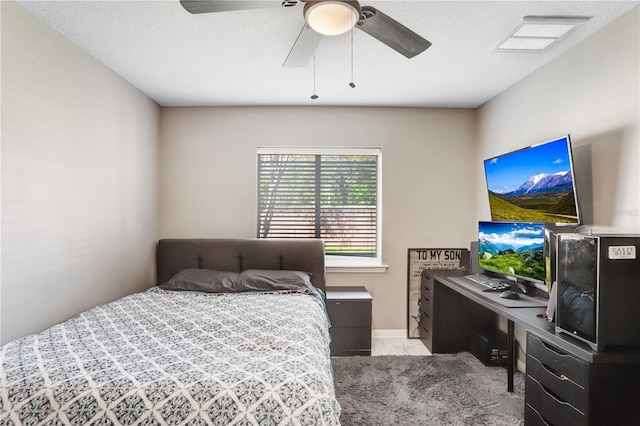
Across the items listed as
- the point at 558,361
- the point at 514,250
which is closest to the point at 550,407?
the point at 558,361

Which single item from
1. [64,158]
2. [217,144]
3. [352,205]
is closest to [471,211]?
[352,205]

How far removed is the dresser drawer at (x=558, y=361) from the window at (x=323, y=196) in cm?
207

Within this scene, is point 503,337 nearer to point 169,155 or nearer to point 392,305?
point 392,305

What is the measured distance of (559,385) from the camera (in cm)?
181

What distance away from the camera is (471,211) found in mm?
3902

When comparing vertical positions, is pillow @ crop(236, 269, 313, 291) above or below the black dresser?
above

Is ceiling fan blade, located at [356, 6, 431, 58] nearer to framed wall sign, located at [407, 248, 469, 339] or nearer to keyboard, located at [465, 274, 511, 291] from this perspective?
keyboard, located at [465, 274, 511, 291]

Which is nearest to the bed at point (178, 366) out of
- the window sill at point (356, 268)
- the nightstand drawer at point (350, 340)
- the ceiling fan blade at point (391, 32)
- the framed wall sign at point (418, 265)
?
the nightstand drawer at point (350, 340)

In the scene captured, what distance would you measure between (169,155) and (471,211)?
3.27 m

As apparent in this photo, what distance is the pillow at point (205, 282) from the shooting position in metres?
3.11

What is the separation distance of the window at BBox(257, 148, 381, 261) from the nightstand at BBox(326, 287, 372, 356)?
28.8 inches

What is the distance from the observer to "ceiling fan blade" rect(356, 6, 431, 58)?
160 cm

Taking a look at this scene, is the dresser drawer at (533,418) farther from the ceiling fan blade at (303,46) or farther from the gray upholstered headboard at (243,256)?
the ceiling fan blade at (303,46)

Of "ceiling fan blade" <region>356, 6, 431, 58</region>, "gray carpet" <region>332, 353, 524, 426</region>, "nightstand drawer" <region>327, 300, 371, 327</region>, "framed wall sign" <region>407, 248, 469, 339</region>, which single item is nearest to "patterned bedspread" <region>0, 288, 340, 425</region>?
"gray carpet" <region>332, 353, 524, 426</region>
